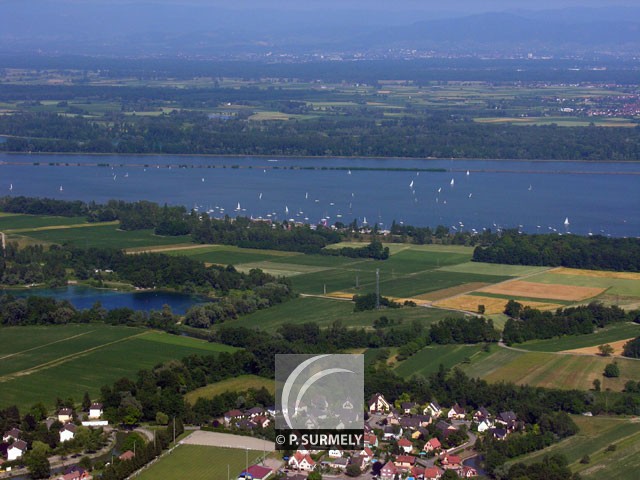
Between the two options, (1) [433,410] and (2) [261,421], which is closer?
(2) [261,421]

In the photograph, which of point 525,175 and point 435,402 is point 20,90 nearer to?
point 525,175

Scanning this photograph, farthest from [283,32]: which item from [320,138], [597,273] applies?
[597,273]

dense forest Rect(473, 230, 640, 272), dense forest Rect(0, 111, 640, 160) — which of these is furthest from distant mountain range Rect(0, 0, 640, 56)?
dense forest Rect(473, 230, 640, 272)

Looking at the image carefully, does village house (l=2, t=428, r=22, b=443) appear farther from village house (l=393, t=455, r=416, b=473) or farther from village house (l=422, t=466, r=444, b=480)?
village house (l=422, t=466, r=444, b=480)

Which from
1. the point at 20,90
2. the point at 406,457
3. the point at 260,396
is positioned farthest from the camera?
the point at 20,90

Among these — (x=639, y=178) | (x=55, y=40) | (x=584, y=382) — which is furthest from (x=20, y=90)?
(x=55, y=40)

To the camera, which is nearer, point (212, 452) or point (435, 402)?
point (212, 452)

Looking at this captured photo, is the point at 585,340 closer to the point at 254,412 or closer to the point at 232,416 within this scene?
the point at 254,412
